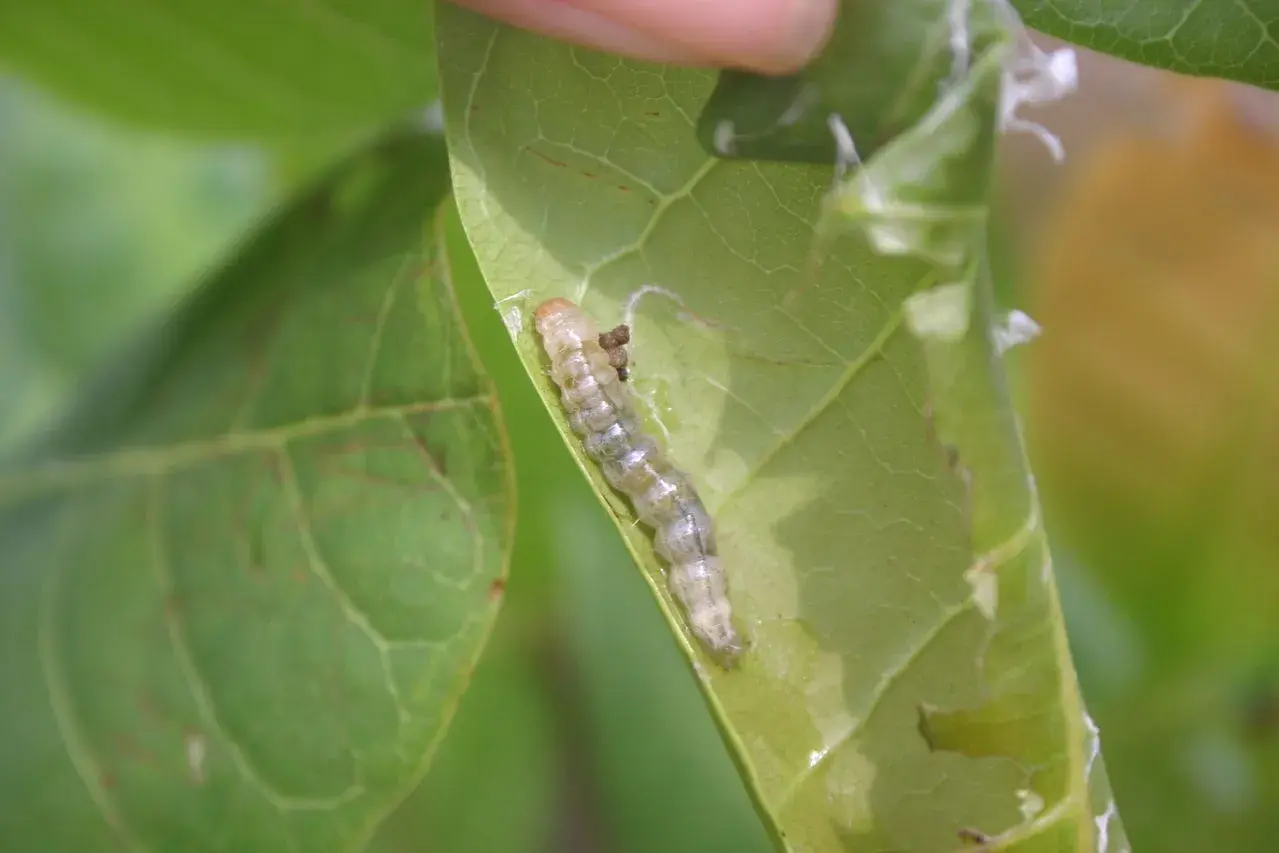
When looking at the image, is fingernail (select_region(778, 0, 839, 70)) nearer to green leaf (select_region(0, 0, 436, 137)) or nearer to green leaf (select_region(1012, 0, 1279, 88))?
green leaf (select_region(1012, 0, 1279, 88))

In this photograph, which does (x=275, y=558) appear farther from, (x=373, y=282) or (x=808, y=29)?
(x=808, y=29)

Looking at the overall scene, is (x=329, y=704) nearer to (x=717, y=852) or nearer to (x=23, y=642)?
A: (x=23, y=642)

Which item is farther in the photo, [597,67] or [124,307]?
[124,307]

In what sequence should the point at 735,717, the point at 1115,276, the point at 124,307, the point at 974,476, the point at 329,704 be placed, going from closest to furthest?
1. the point at 974,476
2. the point at 735,717
3. the point at 329,704
4. the point at 1115,276
5. the point at 124,307

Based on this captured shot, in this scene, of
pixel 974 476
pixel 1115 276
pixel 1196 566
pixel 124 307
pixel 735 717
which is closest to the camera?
pixel 974 476

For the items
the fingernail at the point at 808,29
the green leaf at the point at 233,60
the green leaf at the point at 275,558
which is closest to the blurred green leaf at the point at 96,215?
the green leaf at the point at 233,60

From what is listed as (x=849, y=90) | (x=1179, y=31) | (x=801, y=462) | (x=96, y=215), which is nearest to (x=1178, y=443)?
(x=1179, y=31)

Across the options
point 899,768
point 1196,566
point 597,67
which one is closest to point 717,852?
point 1196,566
